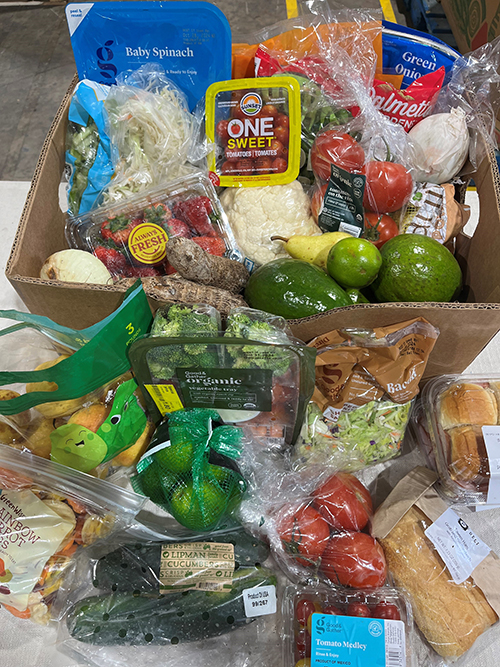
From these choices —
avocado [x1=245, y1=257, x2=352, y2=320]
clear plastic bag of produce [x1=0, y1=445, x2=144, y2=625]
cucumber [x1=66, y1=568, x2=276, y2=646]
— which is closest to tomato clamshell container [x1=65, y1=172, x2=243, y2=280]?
avocado [x1=245, y1=257, x2=352, y2=320]

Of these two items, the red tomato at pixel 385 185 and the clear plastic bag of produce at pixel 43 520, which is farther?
the red tomato at pixel 385 185

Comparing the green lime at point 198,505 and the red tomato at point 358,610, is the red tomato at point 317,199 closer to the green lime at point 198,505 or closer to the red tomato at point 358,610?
the green lime at point 198,505

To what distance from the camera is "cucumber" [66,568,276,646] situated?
3.37 ft

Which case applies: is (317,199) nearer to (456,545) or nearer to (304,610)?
(456,545)

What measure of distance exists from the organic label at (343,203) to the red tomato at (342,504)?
75 centimetres

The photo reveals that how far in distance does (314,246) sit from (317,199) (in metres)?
0.21

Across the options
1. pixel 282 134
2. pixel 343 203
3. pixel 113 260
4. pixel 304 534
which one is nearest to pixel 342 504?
pixel 304 534

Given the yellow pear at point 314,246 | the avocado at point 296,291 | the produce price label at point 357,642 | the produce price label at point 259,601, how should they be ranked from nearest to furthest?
the produce price label at point 357,642 < the produce price label at point 259,601 < the avocado at point 296,291 < the yellow pear at point 314,246

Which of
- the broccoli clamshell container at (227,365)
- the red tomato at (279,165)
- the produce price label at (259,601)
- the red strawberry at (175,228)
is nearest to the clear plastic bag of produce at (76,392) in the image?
the broccoli clamshell container at (227,365)

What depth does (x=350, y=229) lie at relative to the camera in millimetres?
1395

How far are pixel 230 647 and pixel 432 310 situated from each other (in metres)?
0.95

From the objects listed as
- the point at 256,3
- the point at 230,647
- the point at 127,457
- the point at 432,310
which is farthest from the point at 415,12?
Result: the point at 230,647

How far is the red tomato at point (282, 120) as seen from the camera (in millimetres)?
1443

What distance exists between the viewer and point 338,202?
1.39m
